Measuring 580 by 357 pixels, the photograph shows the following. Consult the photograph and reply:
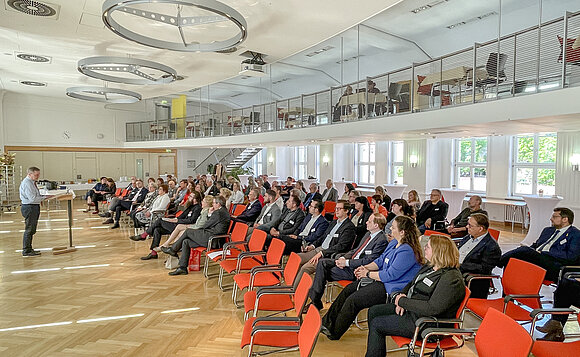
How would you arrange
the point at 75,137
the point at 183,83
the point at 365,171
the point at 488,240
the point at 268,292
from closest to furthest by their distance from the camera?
the point at 268,292
the point at 488,240
the point at 183,83
the point at 365,171
the point at 75,137

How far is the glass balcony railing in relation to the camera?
5254mm

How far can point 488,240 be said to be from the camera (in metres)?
4.07

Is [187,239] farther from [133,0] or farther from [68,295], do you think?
[133,0]

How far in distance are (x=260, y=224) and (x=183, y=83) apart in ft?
26.6

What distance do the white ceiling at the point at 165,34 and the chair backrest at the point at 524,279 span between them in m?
4.60

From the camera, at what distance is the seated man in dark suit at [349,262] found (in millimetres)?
4012

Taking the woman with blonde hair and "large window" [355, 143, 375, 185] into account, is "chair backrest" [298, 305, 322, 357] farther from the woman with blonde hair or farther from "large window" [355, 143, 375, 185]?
"large window" [355, 143, 375, 185]

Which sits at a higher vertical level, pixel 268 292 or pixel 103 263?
pixel 268 292

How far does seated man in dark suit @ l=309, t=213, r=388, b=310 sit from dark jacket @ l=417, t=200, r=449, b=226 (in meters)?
3.28

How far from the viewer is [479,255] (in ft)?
13.1

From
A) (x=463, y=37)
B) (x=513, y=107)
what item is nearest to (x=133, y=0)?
(x=513, y=107)

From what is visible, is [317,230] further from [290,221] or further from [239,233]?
[239,233]

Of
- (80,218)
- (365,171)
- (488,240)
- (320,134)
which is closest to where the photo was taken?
(488,240)

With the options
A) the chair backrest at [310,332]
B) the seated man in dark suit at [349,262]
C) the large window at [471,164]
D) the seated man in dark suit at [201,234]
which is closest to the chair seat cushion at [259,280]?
the seated man in dark suit at [349,262]
